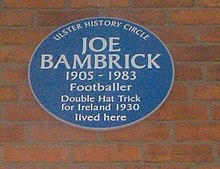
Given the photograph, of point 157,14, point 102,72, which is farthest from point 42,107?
point 157,14

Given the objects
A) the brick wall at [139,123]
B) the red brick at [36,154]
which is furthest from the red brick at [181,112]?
the red brick at [36,154]

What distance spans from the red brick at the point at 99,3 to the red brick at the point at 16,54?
265 millimetres

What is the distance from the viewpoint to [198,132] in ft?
7.73

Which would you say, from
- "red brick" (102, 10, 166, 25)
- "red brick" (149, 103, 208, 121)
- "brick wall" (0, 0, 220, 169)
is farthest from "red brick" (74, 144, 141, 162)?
"red brick" (102, 10, 166, 25)

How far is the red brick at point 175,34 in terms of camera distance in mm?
2461

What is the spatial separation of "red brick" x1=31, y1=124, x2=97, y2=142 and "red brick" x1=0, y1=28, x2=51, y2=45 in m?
0.36

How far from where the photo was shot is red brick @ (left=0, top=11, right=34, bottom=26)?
8.21ft

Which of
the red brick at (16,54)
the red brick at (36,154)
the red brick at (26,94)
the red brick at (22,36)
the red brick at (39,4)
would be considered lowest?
the red brick at (36,154)

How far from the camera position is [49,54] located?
2.45 m

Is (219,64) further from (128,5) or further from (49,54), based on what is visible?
(49,54)

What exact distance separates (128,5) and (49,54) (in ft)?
1.26

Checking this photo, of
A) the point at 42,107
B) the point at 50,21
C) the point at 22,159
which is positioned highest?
the point at 50,21

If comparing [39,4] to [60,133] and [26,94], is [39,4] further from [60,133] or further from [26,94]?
[60,133]

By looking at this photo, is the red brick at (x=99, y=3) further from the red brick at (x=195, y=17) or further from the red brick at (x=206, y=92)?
the red brick at (x=206, y=92)
